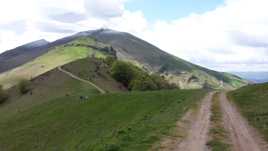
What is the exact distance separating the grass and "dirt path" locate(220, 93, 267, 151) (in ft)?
15.7

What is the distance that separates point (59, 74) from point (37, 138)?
97405 millimetres

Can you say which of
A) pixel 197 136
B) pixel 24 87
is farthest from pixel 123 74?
pixel 197 136

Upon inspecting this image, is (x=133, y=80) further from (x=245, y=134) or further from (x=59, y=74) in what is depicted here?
(x=245, y=134)

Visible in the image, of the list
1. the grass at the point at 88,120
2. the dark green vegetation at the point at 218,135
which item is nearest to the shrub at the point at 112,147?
the dark green vegetation at the point at 218,135

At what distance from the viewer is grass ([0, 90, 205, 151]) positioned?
1607 inches

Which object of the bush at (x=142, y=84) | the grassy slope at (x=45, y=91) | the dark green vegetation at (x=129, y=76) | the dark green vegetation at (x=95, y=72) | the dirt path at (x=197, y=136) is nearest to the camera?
the dirt path at (x=197, y=136)

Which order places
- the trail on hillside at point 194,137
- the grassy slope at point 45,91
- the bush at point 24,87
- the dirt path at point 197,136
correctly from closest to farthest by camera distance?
the trail on hillside at point 194,137, the dirt path at point 197,136, the grassy slope at point 45,91, the bush at point 24,87

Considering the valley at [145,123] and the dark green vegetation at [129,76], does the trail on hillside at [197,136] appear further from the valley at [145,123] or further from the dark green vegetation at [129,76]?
the dark green vegetation at [129,76]

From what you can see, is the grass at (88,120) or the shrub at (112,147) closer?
the shrub at (112,147)

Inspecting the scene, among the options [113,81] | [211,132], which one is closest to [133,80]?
[113,81]

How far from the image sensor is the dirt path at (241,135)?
24502 mm

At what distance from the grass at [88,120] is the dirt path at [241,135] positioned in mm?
4785

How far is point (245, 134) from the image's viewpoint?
29.1 meters

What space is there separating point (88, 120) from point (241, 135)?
1232 inches
